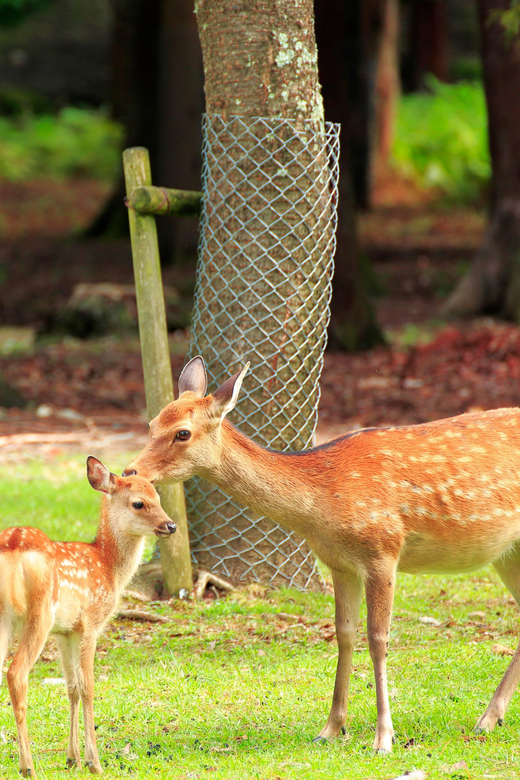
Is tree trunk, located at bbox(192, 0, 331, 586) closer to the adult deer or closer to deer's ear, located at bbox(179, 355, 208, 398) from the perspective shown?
deer's ear, located at bbox(179, 355, 208, 398)

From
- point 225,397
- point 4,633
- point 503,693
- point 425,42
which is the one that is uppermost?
point 425,42

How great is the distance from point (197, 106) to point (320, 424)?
33.3 ft

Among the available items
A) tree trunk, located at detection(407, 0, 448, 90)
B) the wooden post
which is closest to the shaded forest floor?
the wooden post

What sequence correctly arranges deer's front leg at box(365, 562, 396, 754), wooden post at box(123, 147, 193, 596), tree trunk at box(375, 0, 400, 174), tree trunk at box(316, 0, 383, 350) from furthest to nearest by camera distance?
tree trunk at box(375, 0, 400, 174), tree trunk at box(316, 0, 383, 350), wooden post at box(123, 147, 193, 596), deer's front leg at box(365, 562, 396, 754)

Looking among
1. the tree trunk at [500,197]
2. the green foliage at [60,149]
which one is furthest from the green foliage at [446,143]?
the tree trunk at [500,197]

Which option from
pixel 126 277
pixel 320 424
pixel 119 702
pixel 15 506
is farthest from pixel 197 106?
pixel 119 702

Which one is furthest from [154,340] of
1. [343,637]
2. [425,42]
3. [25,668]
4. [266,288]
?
[425,42]

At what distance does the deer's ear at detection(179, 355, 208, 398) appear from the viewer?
4672 mm

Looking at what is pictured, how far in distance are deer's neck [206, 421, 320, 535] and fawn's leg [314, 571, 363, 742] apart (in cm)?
30

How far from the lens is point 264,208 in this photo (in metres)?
6.18

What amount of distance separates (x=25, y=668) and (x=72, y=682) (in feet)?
1.24

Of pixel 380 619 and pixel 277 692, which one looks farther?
pixel 277 692

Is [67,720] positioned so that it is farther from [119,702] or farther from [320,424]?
[320,424]

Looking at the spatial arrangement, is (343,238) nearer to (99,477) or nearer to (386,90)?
(99,477)
